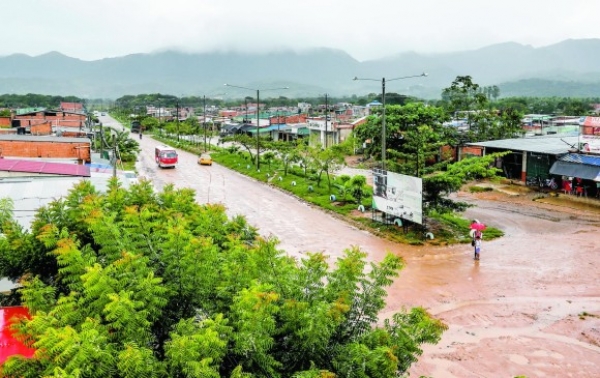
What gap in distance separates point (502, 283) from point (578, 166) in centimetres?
1667

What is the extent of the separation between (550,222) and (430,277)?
414 inches

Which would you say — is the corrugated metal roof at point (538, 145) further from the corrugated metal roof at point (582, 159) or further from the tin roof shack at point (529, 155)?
the corrugated metal roof at point (582, 159)

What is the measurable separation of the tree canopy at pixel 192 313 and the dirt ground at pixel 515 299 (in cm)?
499

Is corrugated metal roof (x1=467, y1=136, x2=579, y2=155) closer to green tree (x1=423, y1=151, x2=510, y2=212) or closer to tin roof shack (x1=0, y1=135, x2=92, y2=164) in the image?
green tree (x1=423, y1=151, x2=510, y2=212)

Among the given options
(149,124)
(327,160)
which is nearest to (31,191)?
(327,160)

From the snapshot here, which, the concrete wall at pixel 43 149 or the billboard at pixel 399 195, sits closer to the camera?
the billboard at pixel 399 195

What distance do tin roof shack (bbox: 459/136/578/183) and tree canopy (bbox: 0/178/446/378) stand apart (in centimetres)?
2825

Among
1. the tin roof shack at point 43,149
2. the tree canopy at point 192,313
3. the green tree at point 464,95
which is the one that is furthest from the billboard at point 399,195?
the green tree at point 464,95

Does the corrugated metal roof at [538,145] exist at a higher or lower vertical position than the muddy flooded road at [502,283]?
higher

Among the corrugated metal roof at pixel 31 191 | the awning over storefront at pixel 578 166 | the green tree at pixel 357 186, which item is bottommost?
the green tree at pixel 357 186

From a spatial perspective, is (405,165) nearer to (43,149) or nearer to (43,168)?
(43,168)

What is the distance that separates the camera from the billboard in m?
21.5

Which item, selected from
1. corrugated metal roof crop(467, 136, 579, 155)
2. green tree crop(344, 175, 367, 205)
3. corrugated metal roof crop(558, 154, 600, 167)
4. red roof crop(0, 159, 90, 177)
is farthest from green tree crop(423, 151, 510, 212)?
corrugated metal roof crop(467, 136, 579, 155)

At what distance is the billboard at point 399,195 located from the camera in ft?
70.6
